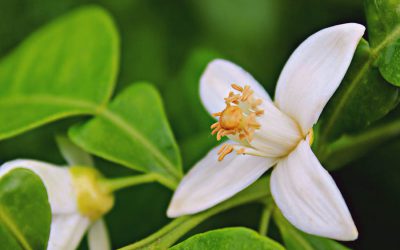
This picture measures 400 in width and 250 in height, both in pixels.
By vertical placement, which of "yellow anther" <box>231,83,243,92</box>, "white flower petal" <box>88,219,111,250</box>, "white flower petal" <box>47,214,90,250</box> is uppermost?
"yellow anther" <box>231,83,243,92</box>

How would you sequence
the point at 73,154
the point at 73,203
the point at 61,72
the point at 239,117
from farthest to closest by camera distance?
the point at 61,72 < the point at 73,154 < the point at 73,203 < the point at 239,117

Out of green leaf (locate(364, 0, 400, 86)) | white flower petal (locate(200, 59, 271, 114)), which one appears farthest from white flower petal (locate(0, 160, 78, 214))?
green leaf (locate(364, 0, 400, 86))

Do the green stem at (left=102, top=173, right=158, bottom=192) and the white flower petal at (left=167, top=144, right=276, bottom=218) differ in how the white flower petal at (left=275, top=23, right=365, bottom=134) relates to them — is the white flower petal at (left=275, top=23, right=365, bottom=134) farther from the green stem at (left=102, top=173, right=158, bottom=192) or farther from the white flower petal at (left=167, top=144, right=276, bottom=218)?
the green stem at (left=102, top=173, right=158, bottom=192)

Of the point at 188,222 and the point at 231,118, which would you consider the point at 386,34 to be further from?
the point at 188,222

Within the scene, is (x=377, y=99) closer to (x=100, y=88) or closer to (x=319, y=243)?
(x=319, y=243)

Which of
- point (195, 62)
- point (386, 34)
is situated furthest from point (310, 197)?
point (195, 62)

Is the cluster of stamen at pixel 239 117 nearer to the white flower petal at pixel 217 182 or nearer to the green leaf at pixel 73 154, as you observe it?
the white flower petal at pixel 217 182

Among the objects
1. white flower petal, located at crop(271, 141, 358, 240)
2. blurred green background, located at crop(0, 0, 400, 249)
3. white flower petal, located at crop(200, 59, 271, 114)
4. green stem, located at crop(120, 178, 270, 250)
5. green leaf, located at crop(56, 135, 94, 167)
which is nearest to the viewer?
white flower petal, located at crop(271, 141, 358, 240)
